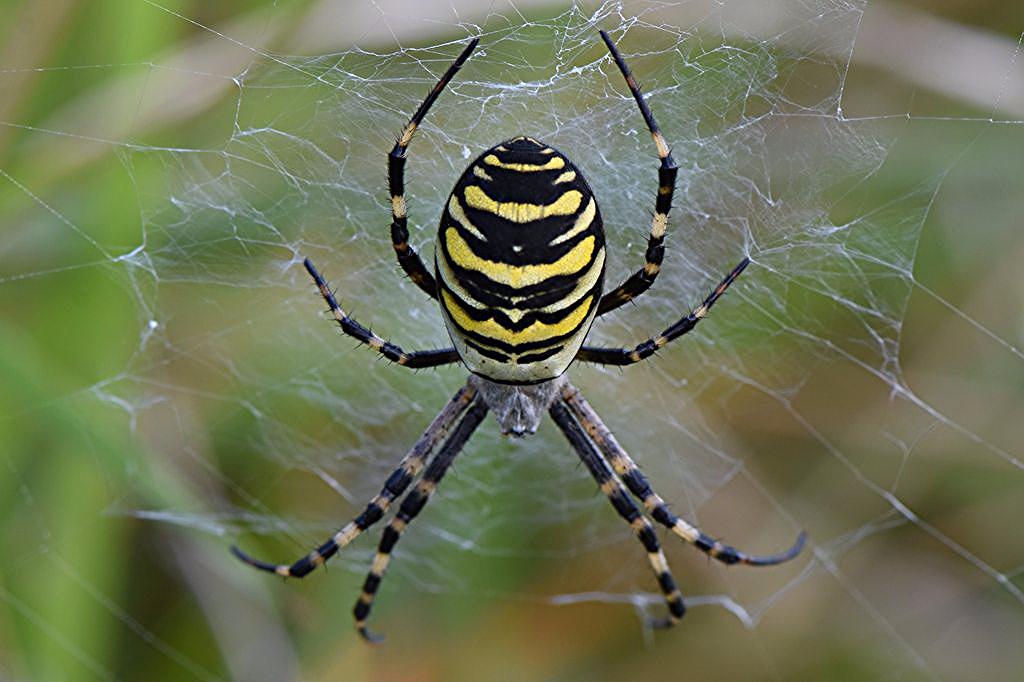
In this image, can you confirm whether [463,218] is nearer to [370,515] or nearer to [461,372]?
[370,515]

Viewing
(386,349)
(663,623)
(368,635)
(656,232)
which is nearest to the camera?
(656,232)

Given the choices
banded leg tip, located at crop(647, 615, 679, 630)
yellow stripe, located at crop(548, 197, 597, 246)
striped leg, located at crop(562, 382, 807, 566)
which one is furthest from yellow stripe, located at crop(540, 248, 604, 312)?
banded leg tip, located at crop(647, 615, 679, 630)

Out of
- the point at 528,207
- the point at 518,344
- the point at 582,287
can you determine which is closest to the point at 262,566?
the point at 518,344

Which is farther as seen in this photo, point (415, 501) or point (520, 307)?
point (415, 501)

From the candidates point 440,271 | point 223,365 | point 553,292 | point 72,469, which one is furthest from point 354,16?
point 72,469

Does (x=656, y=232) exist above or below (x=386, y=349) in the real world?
above

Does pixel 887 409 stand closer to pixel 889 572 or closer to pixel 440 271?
pixel 889 572

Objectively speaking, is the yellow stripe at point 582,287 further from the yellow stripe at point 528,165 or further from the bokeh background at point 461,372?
the bokeh background at point 461,372
